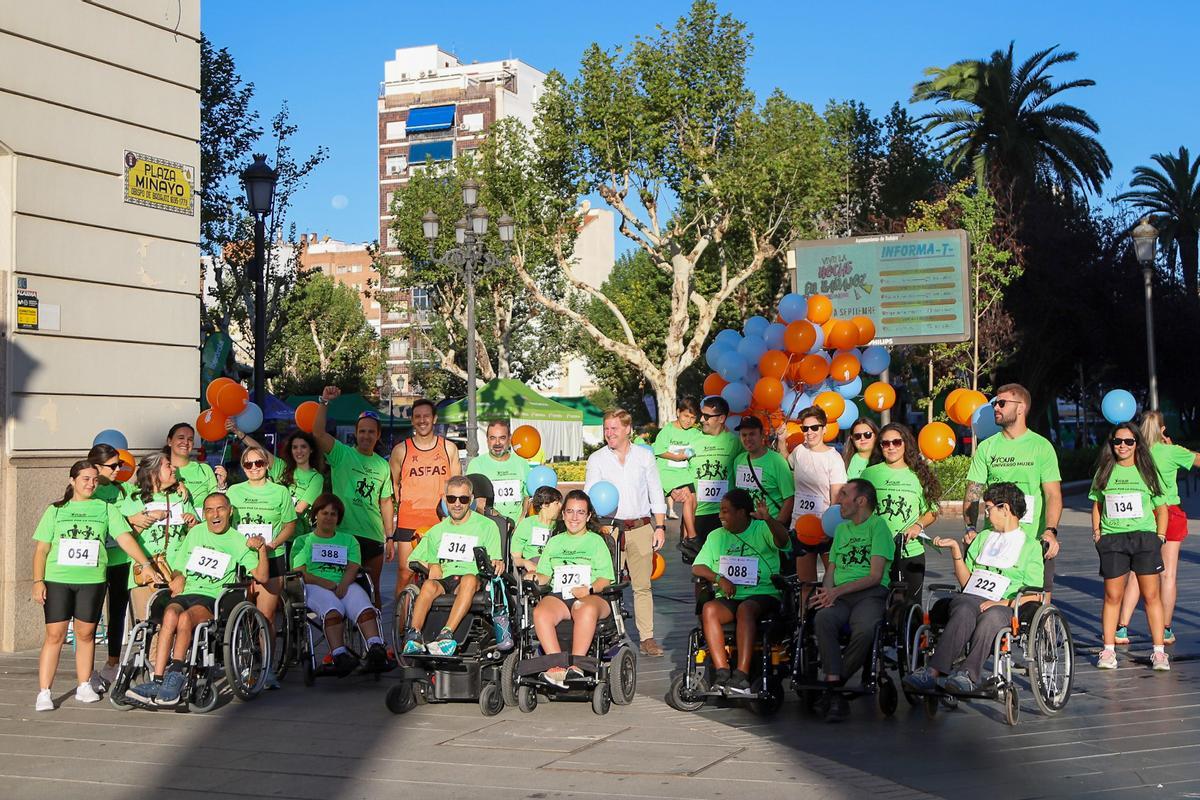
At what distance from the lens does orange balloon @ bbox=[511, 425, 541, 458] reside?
1209cm

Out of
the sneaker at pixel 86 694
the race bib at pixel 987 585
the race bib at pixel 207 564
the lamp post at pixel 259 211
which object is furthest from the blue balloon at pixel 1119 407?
the lamp post at pixel 259 211

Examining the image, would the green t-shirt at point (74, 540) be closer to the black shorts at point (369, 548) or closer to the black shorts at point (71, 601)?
→ the black shorts at point (71, 601)

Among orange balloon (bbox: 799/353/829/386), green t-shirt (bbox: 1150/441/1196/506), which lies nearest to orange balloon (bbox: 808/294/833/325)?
orange balloon (bbox: 799/353/829/386)

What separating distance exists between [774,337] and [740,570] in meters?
6.13

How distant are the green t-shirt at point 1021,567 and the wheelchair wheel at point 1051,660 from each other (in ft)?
0.59

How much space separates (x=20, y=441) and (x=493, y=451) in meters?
4.32

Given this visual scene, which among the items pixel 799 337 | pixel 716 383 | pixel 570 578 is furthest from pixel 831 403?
pixel 570 578

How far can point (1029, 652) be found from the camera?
312 inches

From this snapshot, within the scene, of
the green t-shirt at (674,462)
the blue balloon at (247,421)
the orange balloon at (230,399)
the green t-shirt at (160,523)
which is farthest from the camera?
the blue balloon at (247,421)

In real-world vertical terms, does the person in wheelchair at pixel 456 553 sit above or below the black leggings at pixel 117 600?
above

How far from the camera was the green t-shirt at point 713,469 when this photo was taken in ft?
35.5

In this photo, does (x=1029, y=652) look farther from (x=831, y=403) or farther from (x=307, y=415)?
(x=831, y=403)

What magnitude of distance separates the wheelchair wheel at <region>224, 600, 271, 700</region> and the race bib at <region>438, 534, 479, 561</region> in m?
1.30

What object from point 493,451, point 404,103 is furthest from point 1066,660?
point 404,103
